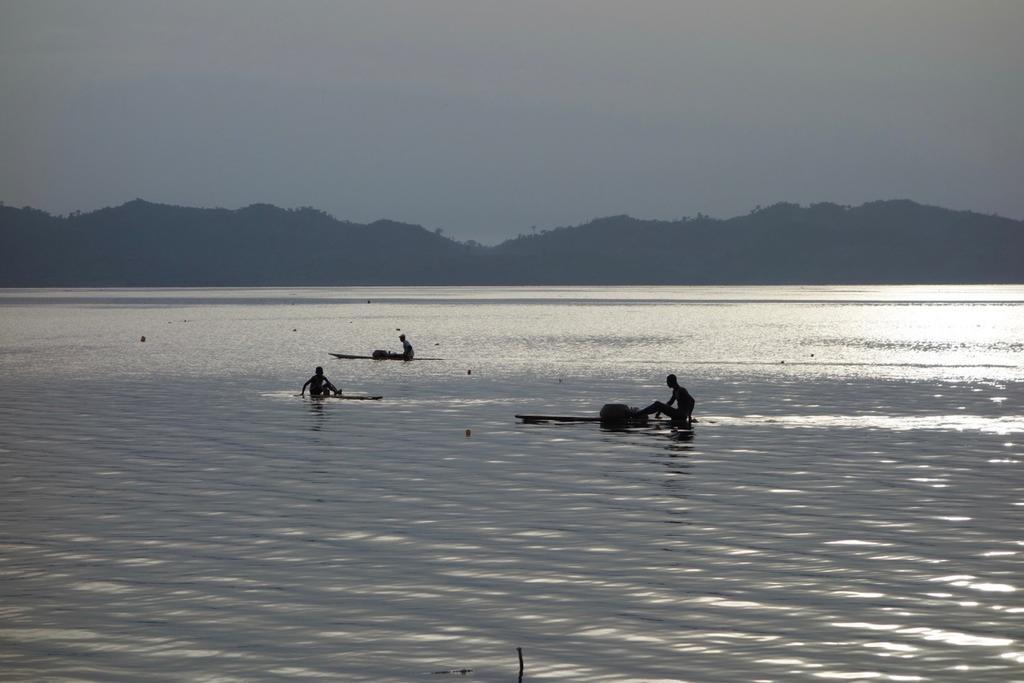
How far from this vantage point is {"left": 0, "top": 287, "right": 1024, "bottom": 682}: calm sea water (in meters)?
18.0

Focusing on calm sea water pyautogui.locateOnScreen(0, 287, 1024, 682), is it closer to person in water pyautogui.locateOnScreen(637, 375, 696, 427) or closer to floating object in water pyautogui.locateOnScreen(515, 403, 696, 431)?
floating object in water pyautogui.locateOnScreen(515, 403, 696, 431)

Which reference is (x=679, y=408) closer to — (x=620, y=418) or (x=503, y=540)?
(x=620, y=418)

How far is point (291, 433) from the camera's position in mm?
46000

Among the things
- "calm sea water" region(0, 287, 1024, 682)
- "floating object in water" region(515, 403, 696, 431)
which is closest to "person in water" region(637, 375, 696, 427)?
"floating object in water" region(515, 403, 696, 431)

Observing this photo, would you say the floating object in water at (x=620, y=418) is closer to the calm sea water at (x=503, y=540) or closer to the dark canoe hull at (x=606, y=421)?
the dark canoe hull at (x=606, y=421)

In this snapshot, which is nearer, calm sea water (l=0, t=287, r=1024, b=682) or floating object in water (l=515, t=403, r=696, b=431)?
calm sea water (l=0, t=287, r=1024, b=682)

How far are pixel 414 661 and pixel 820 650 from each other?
5533mm

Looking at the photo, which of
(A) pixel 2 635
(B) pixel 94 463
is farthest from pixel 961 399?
(A) pixel 2 635

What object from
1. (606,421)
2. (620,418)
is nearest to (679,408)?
(620,418)

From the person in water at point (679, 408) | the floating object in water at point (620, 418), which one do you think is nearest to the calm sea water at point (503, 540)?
the floating object in water at point (620, 418)

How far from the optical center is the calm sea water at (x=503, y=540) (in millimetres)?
17984

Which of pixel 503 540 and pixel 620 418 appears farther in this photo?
pixel 620 418

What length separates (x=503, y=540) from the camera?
25.8 meters

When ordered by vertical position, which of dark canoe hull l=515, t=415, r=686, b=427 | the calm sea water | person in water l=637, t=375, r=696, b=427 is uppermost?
person in water l=637, t=375, r=696, b=427
